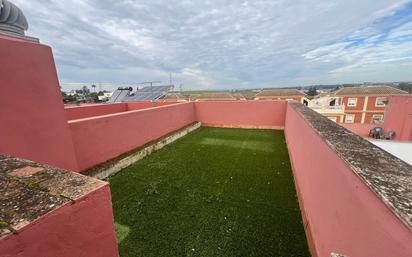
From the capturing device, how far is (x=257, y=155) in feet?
19.5

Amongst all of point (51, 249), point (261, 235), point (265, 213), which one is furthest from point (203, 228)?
point (51, 249)

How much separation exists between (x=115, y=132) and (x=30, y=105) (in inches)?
89.4

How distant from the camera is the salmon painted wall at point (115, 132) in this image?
4367 mm

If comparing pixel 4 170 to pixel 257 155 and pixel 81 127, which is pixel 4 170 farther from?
pixel 257 155

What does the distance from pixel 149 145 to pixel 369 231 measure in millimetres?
6052

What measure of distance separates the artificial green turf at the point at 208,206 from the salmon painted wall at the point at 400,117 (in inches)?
296

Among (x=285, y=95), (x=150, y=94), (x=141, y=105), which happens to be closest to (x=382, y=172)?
(x=141, y=105)

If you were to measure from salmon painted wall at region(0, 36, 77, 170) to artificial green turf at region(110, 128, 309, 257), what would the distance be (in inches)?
61.1

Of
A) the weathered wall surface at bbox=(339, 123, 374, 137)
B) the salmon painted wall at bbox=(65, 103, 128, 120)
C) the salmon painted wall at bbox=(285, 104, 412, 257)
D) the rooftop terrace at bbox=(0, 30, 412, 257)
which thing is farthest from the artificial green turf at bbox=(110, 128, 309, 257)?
the weathered wall surface at bbox=(339, 123, 374, 137)

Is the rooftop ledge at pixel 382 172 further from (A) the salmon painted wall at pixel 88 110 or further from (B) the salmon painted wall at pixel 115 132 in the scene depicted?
(A) the salmon painted wall at pixel 88 110

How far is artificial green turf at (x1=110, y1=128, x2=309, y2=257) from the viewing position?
8.50 ft

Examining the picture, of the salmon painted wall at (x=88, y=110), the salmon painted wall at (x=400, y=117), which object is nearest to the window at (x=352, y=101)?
the salmon painted wall at (x=400, y=117)

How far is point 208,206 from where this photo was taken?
11.2 ft

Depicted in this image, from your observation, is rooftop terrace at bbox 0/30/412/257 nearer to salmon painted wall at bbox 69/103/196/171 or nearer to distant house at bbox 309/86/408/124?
salmon painted wall at bbox 69/103/196/171
